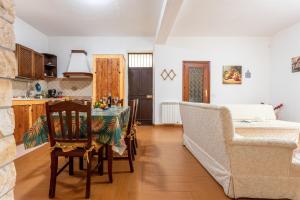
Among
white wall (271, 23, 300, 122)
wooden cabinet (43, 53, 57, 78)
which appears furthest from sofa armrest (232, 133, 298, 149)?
wooden cabinet (43, 53, 57, 78)

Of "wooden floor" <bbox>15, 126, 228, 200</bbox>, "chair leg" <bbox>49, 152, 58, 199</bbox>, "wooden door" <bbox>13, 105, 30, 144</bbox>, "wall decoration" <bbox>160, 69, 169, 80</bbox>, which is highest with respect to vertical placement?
→ "wall decoration" <bbox>160, 69, 169, 80</bbox>

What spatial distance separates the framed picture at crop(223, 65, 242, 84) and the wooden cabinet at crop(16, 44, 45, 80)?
18.7 feet

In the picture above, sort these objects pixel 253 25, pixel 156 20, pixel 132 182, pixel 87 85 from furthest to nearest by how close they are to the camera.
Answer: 1. pixel 87 85
2. pixel 253 25
3. pixel 156 20
4. pixel 132 182

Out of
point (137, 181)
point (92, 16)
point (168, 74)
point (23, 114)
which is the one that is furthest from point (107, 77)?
point (137, 181)

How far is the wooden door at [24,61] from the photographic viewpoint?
14.8ft

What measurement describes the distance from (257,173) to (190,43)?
5385 mm

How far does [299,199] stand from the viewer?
6.15ft

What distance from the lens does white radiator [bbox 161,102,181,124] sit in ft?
21.3

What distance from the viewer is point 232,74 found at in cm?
662

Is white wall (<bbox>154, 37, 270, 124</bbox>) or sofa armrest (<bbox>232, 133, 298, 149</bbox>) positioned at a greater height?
white wall (<bbox>154, 37, 270, 124</bbox>)

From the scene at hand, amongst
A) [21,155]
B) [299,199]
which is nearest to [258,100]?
[299,199]

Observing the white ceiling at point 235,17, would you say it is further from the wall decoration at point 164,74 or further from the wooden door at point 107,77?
the wooden door at point 107,77

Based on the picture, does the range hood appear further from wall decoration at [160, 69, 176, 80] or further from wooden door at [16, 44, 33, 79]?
wall decoration at [160, 69, 176, 80]

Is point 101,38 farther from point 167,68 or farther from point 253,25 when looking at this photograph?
point 253,25
